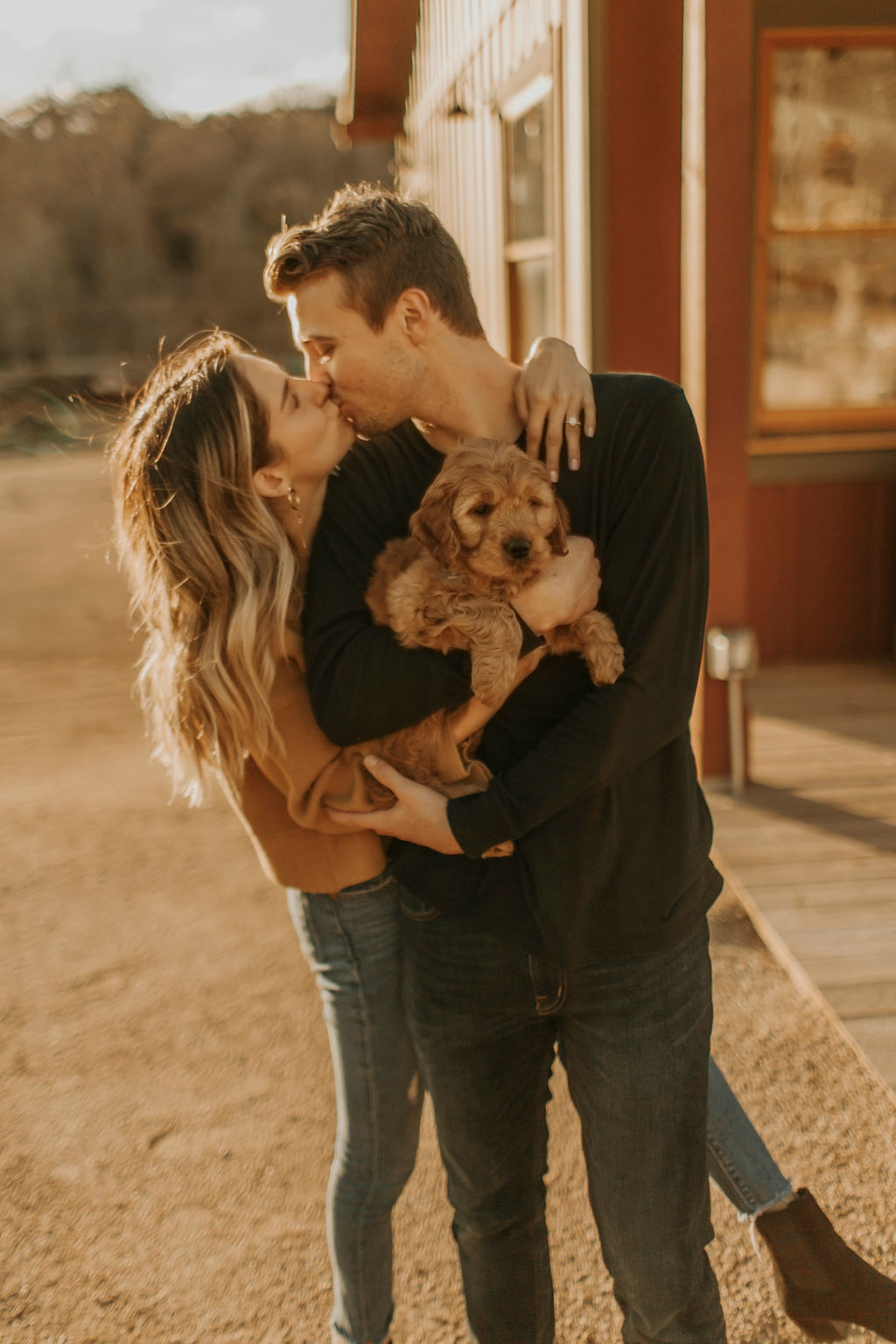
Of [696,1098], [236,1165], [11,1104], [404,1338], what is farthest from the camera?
[11,1104]

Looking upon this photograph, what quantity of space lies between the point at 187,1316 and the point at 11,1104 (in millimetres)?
1077

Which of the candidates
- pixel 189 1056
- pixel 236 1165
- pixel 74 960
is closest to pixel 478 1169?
pixel 236 1165

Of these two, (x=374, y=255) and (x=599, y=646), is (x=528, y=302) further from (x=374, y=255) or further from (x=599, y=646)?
(x=599, y=646)

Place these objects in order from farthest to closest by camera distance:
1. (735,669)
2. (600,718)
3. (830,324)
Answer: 1. (830,324)
2. (735,669)
3. (600,718)

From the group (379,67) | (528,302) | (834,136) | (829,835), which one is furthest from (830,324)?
(379,67)

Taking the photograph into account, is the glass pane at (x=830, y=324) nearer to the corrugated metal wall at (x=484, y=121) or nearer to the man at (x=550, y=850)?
the corrugated metal wall at (x=484, y=121)

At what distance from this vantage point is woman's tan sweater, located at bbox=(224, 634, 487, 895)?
6.34 feet

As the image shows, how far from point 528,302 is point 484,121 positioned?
1.41 meters

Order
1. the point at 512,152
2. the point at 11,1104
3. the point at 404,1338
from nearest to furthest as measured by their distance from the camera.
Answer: the point at 404,1338 → the point at 11,1104 → the point at 512,152

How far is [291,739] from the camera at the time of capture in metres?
1.93

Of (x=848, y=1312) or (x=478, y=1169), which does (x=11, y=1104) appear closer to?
(x=478, y=1169)

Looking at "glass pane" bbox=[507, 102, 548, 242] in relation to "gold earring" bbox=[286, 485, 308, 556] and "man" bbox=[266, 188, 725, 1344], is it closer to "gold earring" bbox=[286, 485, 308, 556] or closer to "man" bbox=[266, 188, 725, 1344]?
"man" bbox=[266, 188, 725, 1344]

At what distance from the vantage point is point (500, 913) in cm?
178

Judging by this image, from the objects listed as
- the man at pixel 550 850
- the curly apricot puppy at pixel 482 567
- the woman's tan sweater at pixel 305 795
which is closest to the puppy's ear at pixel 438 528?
the curly apricot puppy at pixel 482 567
